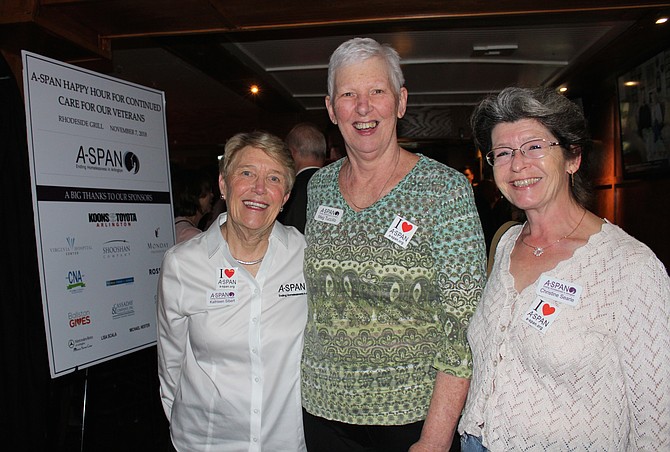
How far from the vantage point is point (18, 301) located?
2301mm

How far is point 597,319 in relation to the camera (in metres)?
1.35

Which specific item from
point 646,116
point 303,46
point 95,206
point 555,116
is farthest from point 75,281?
point 646,116

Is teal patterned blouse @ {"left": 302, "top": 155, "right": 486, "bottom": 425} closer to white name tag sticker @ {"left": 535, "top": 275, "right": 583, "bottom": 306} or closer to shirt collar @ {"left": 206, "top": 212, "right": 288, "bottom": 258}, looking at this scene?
white name tag sticker @ {"left": 535, "top": 275, "right": 583, "bottom": 306}

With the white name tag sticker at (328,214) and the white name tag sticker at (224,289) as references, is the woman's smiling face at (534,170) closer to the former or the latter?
the white name tag sticker at (328,214)

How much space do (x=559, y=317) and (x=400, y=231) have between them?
51cm

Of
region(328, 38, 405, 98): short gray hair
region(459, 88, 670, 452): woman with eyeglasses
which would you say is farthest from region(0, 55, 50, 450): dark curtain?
region(459, 88, 670, 452): woman with eyeglasses

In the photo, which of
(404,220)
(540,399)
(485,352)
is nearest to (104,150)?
(404,220)

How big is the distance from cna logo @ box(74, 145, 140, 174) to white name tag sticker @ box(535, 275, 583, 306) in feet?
7.39

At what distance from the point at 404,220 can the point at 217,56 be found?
15.4ft

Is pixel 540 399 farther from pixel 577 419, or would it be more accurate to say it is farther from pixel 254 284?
pixel 254 284

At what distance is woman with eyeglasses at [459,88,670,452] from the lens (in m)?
1.32

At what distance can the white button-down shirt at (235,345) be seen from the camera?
74.5 inches

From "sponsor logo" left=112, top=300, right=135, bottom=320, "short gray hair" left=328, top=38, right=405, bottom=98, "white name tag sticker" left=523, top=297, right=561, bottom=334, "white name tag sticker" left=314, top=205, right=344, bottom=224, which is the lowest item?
"sponsor logo" left=112, top=300, right=135, bottom=320

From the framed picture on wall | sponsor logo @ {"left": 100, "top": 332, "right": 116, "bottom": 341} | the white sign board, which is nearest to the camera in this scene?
the white sign board
